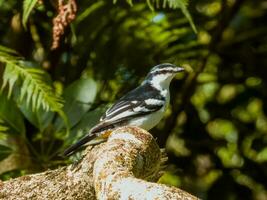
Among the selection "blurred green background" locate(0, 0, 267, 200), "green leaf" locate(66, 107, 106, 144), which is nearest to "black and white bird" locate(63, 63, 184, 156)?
"green leaf" locate(66, 107, 106, 144)

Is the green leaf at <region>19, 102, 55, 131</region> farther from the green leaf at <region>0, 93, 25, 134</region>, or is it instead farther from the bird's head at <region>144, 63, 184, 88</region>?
the bird's head at <region>144, 63, 184, 88</region>

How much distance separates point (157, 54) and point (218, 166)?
68cm

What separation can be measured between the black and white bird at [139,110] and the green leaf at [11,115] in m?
0.66

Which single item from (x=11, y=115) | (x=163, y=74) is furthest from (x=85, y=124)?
(x=163, y=74)

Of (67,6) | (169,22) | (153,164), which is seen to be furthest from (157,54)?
(153,164)

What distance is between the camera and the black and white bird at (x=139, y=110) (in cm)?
346

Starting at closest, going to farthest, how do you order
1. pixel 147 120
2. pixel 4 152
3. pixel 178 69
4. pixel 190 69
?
pixel 147 120
pixel 178 69
pixel 4 152
pixel 190 69

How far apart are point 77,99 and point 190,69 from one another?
0.78 metres

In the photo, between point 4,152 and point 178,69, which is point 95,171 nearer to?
point 178,69

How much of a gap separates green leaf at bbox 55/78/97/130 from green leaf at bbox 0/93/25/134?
0.71 ft

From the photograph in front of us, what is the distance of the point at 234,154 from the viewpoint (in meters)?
4.97

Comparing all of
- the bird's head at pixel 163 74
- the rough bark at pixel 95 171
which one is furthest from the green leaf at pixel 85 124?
the rough bark at pixel 95 171

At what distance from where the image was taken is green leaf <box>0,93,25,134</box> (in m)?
4.32

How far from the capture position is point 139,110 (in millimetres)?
3695
